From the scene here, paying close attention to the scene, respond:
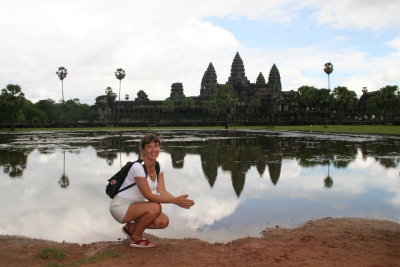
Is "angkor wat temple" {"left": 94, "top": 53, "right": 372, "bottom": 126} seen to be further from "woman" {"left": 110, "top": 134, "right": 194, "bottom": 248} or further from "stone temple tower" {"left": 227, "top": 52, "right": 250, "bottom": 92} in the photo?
"woman" {"left": 110, "top": 134, "right": 194, "bottom": 248}

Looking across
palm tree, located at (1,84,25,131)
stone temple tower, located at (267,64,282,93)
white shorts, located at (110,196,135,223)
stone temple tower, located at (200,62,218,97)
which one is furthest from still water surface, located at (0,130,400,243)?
stone temple tower, located at (200,62,218,97)

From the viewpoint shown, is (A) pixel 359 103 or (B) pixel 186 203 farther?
(A) pixel 359 103

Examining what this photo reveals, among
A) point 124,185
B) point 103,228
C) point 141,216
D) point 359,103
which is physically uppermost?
point 359,103

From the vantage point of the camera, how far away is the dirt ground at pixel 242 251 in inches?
199

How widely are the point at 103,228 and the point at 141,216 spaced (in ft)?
6.28

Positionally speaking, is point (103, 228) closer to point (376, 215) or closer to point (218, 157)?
point (376, 215)

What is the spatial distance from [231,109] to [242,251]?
107m

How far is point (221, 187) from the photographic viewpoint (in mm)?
11055

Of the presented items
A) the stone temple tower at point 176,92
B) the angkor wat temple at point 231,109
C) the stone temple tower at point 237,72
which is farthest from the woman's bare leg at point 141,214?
the stone temple tower at point 237,72

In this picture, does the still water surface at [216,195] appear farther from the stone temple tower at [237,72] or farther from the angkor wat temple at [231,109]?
the stone temple tower at [237,72]

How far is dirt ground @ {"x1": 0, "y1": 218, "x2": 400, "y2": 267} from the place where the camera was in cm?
506

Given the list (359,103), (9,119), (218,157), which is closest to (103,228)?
(218,157)

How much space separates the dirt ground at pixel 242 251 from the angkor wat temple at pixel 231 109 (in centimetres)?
10049

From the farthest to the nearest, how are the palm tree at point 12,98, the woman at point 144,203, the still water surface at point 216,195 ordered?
the palm tree at point 12,98 < the still water surface at point 216,195 < the woman at point 144,203
